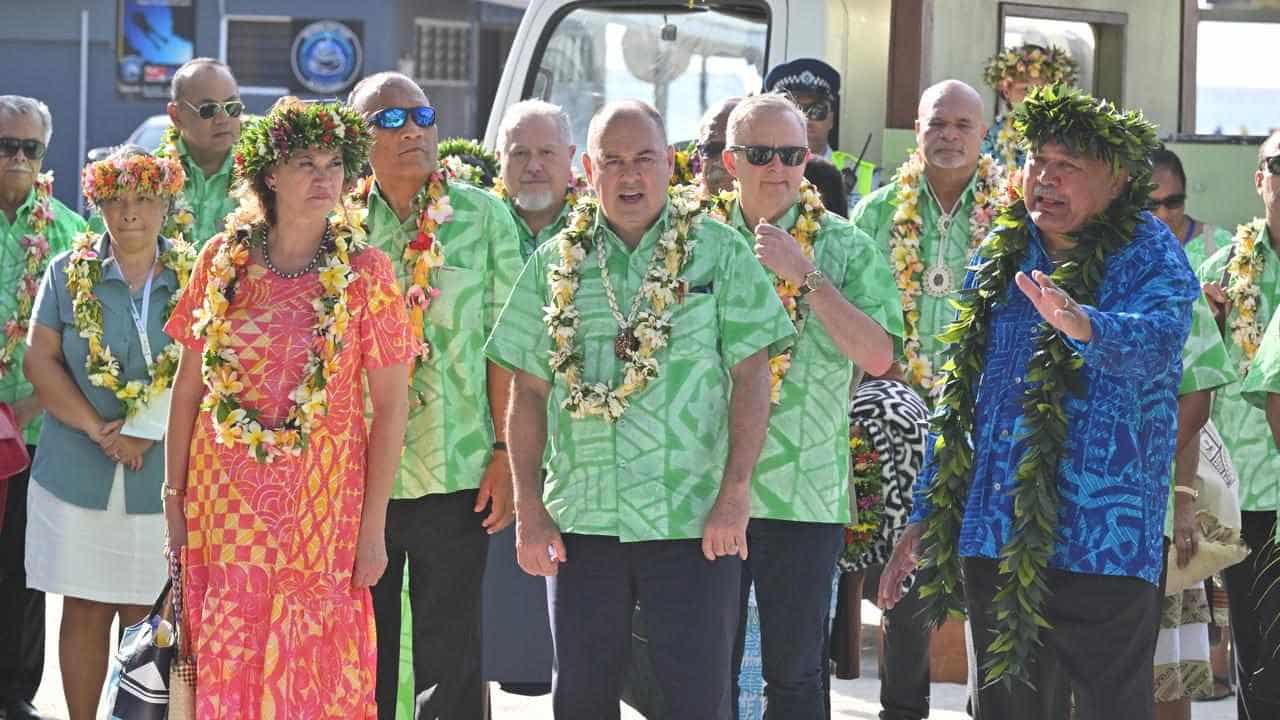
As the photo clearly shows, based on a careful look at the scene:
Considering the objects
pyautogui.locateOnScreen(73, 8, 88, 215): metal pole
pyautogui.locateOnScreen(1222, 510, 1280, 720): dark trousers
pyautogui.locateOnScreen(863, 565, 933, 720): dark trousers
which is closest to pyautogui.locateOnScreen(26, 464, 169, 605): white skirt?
pyautogui.locateOnScreen(863, 565, 933, 720): dark trousers

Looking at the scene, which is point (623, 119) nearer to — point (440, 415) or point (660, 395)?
point (660, 395)

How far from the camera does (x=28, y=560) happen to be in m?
6.80

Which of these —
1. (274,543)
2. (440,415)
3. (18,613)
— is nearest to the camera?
(274,543)

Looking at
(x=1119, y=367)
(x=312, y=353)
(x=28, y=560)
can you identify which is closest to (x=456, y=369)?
(x=312, y=353)

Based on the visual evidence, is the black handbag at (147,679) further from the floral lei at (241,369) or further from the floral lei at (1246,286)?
the floral lei at (1246,286)

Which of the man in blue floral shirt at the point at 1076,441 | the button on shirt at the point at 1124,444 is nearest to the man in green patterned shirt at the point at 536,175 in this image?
the man in blue floral shirt at the point at 1076,441

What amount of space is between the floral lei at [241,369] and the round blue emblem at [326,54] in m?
25.6

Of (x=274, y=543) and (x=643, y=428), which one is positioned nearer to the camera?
(x=643, y=428)

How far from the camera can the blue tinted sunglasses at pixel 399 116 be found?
6.13m

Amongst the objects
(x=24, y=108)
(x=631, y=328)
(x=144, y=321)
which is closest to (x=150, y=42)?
(x=24, y=108)

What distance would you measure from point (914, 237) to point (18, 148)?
348cm

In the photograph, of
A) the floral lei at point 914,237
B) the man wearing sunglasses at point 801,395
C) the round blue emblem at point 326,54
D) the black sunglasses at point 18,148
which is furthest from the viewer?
the round blue emblem at point 326,54

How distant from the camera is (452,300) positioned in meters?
6.18

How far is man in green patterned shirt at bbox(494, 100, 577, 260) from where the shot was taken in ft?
23.2
